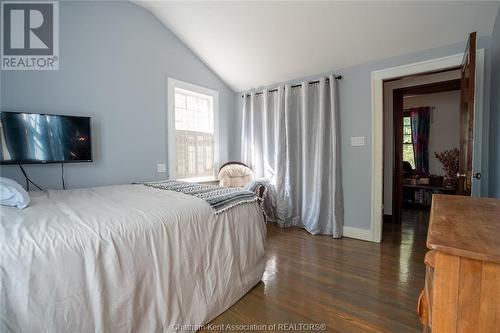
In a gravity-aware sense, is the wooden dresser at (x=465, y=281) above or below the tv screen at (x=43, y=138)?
below

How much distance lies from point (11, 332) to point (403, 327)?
205 cm

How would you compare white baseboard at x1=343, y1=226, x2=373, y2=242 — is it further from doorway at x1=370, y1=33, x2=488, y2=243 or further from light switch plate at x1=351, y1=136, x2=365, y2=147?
light switch plate at x1=351, y1=136, x2=365, y2=147

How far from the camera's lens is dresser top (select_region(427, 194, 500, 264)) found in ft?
1.90

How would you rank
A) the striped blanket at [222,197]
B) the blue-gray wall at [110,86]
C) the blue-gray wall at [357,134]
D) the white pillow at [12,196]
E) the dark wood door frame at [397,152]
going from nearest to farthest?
the white pillow at [12,196] < the striped blanket at [222,197] < the blue-gray wall at [110,86] < the blue-gray wall at [357,134] < the dark wood door frame at [397,152]

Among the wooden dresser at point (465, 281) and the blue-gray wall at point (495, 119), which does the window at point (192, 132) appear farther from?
the blue-gray wall at point (495, 119)

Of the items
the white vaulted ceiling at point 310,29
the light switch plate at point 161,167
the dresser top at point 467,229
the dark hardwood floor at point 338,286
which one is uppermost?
the white vaulted ceiling at point 310,29

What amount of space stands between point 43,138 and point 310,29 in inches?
119

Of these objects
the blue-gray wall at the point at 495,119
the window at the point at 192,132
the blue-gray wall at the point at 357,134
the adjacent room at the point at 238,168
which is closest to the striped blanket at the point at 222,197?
the adjacent room at the point at 238,168

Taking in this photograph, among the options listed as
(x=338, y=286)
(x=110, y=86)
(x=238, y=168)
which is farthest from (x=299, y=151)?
(x=110, y=86)

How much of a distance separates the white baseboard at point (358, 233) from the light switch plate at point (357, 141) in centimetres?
115

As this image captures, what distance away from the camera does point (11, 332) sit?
2.77ft

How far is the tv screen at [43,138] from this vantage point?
6.30ft

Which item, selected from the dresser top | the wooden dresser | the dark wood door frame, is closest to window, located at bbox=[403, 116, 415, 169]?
the dark wood door frame

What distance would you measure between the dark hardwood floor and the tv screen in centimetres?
208
